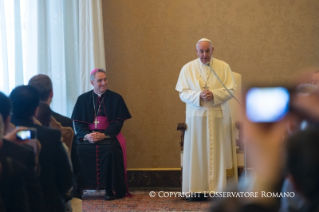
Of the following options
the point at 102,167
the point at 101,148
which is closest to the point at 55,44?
the point at 101,148

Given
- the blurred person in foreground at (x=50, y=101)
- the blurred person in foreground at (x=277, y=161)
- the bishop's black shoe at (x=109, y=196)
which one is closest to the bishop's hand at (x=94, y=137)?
the bishop's black shoe at (x=109, y=196)

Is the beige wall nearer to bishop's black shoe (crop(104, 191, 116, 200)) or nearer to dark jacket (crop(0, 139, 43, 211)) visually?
bishop's black shoe (crop(104, 191, 116, 200))

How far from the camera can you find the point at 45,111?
2.13 metres

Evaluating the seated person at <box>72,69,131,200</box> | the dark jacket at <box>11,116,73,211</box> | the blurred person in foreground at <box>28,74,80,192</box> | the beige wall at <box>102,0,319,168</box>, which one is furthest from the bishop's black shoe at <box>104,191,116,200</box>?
the dark jacket at <box>11,116,73,211</box>

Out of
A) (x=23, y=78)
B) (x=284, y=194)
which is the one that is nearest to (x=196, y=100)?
(x=23, y=78)

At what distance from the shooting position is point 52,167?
2047 mm

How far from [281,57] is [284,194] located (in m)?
6.56

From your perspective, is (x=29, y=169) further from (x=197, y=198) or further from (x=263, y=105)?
(x=197, y=198)

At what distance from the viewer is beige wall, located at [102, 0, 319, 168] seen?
296 inches

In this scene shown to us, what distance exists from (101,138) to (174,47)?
2.15m

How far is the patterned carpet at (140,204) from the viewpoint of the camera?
5742 mm

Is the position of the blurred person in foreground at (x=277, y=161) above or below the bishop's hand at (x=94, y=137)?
above

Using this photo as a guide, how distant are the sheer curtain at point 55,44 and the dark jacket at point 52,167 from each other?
122 inches

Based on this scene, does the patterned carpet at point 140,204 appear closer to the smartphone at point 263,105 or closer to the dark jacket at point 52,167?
the dark jacket at point 52,167
